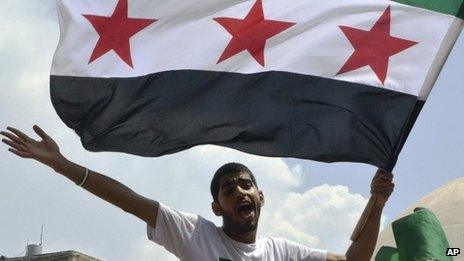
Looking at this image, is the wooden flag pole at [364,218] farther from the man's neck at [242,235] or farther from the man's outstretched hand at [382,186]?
the man's neck at [242,235]

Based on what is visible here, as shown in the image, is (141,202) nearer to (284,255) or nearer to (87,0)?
(284,255)

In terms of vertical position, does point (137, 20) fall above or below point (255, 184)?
above

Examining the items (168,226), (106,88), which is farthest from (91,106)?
(168,226)

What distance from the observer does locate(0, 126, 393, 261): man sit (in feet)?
18.0

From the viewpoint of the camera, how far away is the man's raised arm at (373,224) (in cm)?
597

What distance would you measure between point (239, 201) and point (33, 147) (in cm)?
116

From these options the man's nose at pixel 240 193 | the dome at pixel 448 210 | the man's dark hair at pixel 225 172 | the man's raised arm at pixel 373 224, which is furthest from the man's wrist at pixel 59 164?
the dome at pixel 448 210

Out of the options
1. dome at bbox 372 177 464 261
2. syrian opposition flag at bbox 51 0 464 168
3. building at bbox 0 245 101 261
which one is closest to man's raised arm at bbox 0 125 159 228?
syrian opposition flag at bbox 51 0 464 168

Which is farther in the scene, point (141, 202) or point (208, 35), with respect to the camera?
point (208, 35)

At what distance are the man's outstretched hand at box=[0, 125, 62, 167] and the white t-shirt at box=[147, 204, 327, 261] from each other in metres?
0.65

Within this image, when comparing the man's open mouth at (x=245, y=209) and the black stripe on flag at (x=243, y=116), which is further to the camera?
the black stripe on flag at (x=243, y=116)

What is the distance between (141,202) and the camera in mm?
5516

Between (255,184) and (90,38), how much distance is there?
4.78 ft

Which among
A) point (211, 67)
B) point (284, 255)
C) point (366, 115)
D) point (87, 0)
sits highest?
point (87, 0)
